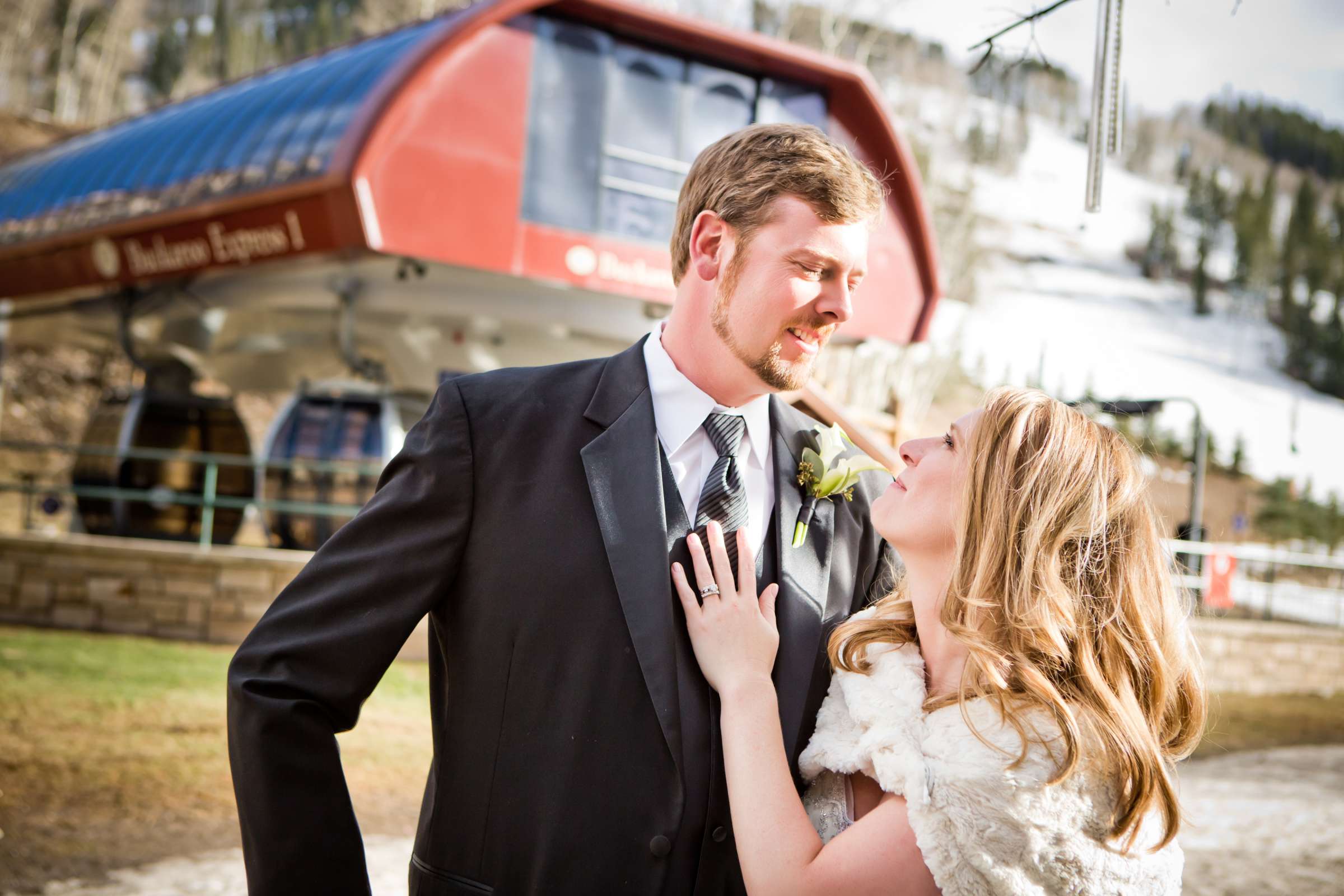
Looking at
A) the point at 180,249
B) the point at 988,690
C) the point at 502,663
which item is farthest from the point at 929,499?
the point at 180,249

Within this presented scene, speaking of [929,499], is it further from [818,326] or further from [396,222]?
[396,222]

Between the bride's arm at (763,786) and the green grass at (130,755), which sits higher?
the bride's arm at (763,786)

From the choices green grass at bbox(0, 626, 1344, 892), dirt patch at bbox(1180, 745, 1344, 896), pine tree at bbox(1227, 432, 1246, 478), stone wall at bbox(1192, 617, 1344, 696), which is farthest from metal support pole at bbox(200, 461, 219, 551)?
pine tree at bbox(1227, 432, 1246, 478)

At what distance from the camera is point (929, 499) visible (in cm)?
225

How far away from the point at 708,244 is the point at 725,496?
0.55 m

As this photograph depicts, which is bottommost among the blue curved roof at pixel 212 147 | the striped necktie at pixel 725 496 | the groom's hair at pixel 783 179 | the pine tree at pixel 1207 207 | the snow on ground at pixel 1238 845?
the snow on ground at pixel 1238 845

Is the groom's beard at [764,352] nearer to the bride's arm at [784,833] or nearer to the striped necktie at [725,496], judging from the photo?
the striped necktie at [725,496]

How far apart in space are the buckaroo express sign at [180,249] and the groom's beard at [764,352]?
9.04 m

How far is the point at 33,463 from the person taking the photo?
1003 inches

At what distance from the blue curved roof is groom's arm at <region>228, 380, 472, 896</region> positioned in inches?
363

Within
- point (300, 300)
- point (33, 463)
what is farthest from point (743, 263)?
point (33, 463)

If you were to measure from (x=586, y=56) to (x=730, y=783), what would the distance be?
11.1 metres

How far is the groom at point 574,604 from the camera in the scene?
6.68 feet

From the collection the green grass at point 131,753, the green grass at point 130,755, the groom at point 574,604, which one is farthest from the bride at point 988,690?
the green grass at point 130,755
